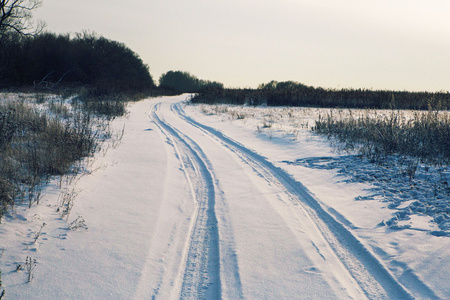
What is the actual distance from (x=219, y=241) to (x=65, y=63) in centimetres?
4335

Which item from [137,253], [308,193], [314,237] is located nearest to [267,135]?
[308,193]

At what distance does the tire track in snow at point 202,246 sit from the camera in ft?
8.72

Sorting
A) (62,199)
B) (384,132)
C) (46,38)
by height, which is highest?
(46,38)

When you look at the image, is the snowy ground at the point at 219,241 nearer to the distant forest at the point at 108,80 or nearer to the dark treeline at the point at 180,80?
the distant forest at the point at 108,80

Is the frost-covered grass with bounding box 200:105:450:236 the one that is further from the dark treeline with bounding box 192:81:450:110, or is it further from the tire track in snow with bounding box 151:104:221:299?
the dark treeline with bounding box 192:81:450:110

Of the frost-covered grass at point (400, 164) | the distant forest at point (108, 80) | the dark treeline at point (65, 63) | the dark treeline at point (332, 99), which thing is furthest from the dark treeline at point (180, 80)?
the frost-covered grass at point (400, 164)

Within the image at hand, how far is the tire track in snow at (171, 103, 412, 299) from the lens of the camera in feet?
9.09

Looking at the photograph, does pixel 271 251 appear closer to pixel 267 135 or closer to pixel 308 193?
pixel 308 193

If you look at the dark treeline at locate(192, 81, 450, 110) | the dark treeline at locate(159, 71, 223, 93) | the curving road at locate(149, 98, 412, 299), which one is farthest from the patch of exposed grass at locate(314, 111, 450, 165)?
the dark treeline at locate(159, 71, 223, 93)

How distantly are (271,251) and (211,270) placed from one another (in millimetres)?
741

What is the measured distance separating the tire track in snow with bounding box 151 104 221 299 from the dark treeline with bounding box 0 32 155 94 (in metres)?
18.4

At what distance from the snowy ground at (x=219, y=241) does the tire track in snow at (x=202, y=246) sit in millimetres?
13

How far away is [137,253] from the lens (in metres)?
3.19

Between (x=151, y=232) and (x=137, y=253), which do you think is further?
(x=151, y=232)
